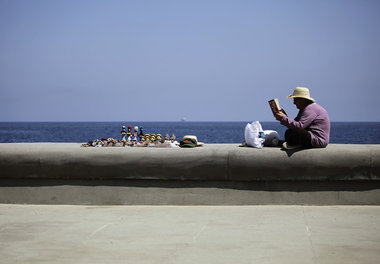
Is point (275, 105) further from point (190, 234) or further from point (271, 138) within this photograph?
point (190, 234)

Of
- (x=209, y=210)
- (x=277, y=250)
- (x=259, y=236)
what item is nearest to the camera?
(x=277, y=250)

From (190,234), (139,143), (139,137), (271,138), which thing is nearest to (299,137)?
(271,138)

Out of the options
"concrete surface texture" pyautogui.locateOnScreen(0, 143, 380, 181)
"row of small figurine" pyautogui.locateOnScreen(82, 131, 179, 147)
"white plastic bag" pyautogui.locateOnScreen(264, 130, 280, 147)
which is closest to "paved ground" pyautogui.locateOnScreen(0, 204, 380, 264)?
"concrete surface texture" pyautogui.locateOnScreen(0, 143, 380, 181)

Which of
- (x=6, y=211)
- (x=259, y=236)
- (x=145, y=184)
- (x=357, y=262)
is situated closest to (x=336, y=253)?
(x=357, y=262)

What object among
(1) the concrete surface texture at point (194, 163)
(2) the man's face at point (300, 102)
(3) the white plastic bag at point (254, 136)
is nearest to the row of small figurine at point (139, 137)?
(1) the concrete surface texture at point (194, 163)

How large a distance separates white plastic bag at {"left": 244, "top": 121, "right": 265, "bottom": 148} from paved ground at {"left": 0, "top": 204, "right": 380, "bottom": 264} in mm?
929

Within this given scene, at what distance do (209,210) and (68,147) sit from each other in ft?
7.69

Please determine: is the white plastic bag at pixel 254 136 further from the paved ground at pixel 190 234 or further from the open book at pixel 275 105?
the paved ground at pixel 190 234

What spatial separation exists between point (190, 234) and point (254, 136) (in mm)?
2406

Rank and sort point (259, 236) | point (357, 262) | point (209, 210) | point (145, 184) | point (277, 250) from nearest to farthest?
point (357, 262) < point (277, 250) < point (259, 236) < point (209, 210) < point (145, 184)

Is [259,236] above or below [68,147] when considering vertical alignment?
below

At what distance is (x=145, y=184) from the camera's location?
757cm

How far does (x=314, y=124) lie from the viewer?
295 inches

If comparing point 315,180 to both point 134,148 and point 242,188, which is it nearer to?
point 242,188
